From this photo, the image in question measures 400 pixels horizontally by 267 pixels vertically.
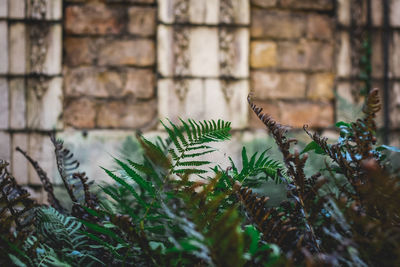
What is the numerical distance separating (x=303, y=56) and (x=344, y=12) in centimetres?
42

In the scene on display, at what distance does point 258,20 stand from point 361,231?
232 centimetres

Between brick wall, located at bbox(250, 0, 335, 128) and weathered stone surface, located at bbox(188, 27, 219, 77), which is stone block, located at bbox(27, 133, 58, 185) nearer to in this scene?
weathered stone surface, located at bbox(188, 27, 219, 77)

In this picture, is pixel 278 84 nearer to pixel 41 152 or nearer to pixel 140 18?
pixel 140 18

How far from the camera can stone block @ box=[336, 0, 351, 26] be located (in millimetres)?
2520

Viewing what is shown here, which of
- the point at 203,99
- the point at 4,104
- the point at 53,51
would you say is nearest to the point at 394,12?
the point at 203,99

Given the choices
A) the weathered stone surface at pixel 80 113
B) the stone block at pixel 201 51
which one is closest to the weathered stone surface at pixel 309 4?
the stone block at pixel 201 51

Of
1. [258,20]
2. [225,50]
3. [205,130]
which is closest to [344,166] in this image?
[205,130]

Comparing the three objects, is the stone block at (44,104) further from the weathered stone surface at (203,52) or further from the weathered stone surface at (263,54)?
the weathered stone surface at (263,54)

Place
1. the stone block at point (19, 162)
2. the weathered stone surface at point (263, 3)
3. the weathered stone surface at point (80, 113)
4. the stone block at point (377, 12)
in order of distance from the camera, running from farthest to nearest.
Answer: the stone block at point (377, 12) → the weathered stone surface at point (263, 3) → the weathered stone surface at point (80, 113) → the stone block at point (19, 162)

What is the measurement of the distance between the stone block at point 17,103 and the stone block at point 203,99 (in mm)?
827

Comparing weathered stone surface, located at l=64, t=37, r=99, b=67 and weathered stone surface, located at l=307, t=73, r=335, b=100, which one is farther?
weathered stone surface, located at l=307, t=73, r=335, b=100

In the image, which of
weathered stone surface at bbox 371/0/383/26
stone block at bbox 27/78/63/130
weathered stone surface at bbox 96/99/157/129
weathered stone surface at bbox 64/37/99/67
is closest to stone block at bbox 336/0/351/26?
weathered stone surface at bbox 371/0/383/26

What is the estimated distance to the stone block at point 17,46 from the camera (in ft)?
7.38

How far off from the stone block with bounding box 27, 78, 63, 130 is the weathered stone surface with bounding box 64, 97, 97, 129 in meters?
0.05
